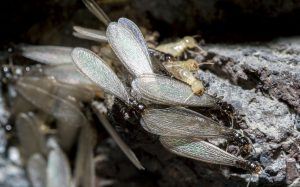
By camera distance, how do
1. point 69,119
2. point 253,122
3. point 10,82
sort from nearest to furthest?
1. point 253,122
2. point 69,119
3. point 10,82

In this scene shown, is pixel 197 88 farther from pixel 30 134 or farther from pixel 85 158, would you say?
pixel 30 134

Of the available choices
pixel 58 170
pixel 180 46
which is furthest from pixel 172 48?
pixel 58 170

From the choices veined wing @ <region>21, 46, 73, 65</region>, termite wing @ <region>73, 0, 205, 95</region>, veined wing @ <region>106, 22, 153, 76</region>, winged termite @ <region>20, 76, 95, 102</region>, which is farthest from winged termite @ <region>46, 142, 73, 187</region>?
veined wing @ <region>106, 22, 153, 76</region>

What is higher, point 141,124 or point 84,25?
point 84,25

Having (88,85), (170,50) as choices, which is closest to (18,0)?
(88,85)

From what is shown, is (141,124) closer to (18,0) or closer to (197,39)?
(197,39)

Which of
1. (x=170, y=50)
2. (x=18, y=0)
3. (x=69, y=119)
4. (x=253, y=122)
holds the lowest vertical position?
(x=69, y=119)

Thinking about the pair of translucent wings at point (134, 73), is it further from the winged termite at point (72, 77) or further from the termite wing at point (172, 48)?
the winged termite at point (72, 77)
